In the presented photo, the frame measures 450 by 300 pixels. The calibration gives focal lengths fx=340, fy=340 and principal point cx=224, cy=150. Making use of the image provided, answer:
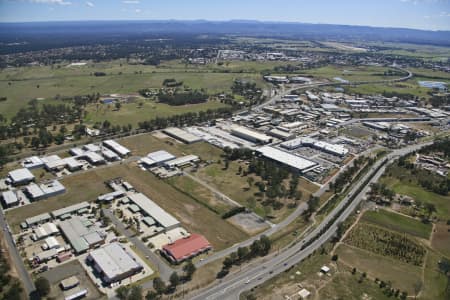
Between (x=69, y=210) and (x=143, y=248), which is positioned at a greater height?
(x=69, y=210)

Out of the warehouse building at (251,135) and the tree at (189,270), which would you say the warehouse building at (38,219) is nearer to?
the tree at (189,270)

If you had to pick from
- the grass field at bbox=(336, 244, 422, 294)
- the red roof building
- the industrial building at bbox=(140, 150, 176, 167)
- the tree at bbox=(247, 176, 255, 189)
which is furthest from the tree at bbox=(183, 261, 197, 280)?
the industrial building at bbox=(140, 150, 176, 167)

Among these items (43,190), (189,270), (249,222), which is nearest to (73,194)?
(43,190)

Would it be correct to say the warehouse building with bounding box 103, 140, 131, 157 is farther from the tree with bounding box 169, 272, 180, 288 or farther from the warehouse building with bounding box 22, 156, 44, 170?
the tree with bounding box 169, 272, 180, 288

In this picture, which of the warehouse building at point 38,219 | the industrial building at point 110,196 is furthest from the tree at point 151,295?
the industrial building at point 110,196

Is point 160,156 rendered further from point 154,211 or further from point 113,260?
point 113,260

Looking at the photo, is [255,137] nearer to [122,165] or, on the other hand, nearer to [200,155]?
[200,155]
